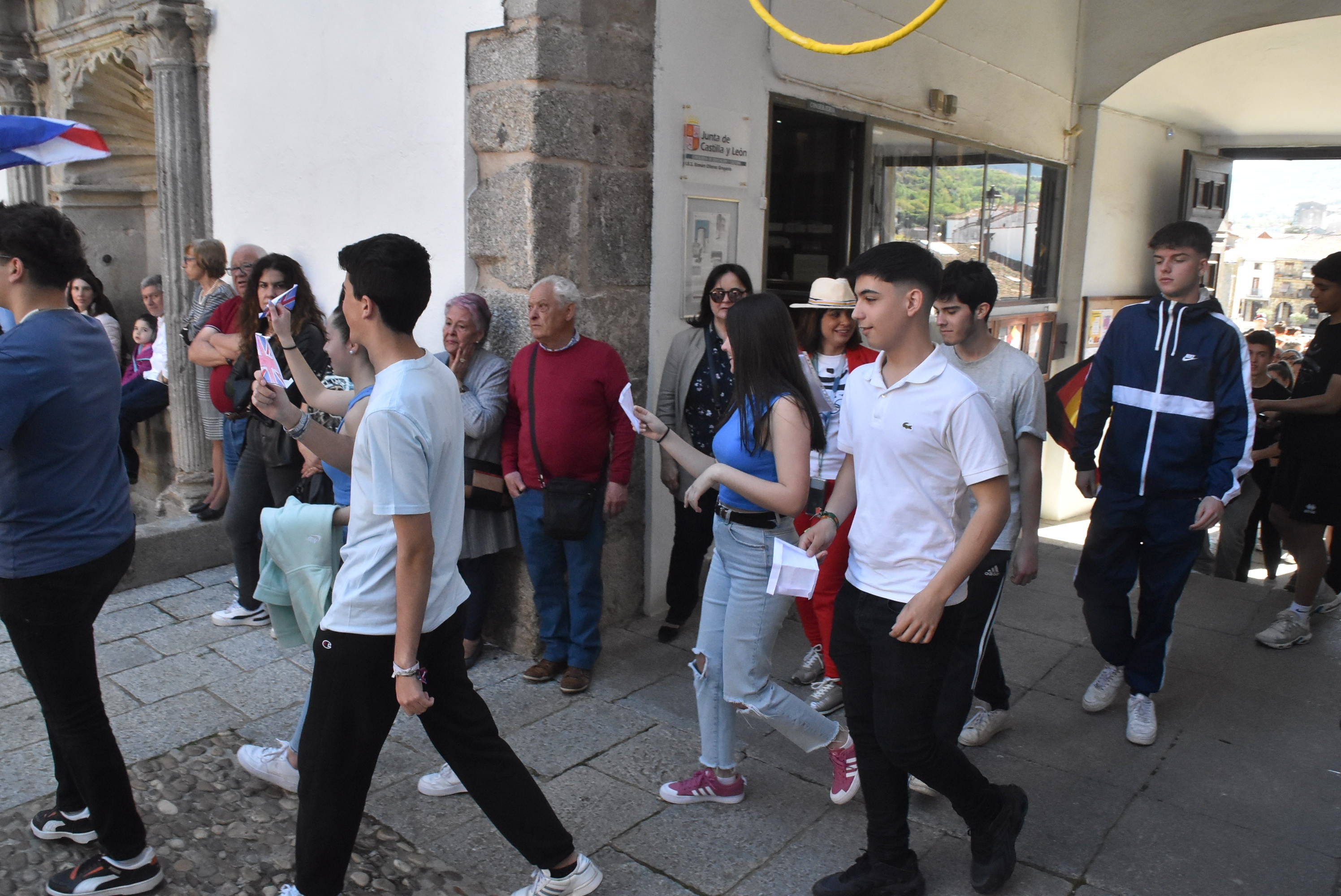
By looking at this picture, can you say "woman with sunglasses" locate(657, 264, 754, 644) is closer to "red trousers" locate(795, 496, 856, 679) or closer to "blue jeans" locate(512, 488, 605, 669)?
"blue jeans" locate(512, 488, 605, 669)

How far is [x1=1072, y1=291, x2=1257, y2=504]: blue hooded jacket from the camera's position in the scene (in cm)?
351

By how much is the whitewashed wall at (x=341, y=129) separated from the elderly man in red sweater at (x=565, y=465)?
2.11 feet

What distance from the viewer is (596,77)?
4.23 m

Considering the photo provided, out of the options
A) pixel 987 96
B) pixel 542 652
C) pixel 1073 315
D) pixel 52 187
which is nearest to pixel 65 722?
pixel 542 652

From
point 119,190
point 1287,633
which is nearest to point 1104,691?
point 1287,633

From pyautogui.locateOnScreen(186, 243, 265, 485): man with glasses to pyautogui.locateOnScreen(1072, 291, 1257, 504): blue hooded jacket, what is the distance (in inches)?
150

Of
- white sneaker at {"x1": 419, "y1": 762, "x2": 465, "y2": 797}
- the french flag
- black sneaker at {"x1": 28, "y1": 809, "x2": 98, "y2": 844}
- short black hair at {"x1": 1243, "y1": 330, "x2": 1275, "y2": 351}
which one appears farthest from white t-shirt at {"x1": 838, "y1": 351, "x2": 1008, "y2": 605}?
short black hair at {"x1": 1243, "y1": 330, "x2": 1275, "y2": 351}

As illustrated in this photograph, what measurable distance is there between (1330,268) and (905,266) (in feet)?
11.0

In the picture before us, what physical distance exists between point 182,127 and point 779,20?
11.9ft

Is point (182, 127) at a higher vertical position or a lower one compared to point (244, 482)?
higher

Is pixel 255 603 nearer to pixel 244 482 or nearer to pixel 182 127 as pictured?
pixel 244 482

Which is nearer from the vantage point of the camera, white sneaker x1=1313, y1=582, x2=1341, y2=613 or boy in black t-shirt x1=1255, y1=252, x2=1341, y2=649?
boy in black t-shirt x1=1255, y1=252, x2=1341, y2=649

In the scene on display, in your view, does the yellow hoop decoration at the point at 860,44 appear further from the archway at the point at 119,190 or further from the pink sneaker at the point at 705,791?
the archway at the point at 119,190

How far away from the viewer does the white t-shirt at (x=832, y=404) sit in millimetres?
3752
